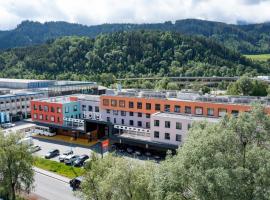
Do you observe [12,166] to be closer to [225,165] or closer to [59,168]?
[59,168]

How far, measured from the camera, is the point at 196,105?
56469 mm

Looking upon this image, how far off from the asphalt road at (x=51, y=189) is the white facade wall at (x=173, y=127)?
19.9 m

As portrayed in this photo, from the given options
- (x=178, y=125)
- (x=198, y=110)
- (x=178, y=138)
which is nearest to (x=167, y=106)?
(x=198, y=110)

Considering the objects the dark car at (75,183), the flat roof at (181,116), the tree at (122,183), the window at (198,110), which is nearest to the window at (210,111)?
the window at (198,110)

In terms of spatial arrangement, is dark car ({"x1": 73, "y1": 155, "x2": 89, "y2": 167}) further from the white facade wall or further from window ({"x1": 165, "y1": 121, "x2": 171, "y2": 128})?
window ({"x1": 165, "y1": 121, "x2": 171, "y2": 128})

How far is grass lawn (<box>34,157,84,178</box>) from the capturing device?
48344 millimetres

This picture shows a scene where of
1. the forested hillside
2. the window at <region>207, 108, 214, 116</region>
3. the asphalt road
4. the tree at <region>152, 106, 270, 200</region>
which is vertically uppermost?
the forested hillside

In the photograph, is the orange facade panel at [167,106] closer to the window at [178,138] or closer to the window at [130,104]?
the window at [130,104]

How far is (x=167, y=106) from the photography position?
5966cm

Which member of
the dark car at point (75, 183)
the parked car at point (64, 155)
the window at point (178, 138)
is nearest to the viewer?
the dark car at point (75, 183)

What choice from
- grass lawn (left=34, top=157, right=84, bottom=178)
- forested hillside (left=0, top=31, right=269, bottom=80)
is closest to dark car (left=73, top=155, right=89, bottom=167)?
grass lawn (left=34, top=157, right=84, bottom=178)

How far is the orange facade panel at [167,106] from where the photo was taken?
53.8 meters

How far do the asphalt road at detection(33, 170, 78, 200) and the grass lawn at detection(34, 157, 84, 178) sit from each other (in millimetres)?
2498

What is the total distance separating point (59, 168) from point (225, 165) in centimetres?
3827
